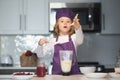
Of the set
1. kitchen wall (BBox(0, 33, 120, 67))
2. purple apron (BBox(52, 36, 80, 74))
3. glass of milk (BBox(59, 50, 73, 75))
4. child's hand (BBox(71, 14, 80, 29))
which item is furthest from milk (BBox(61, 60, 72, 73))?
→ kitchen wall (BBox(0, 33, 120, 67))

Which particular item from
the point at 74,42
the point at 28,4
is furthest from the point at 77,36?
the point at 28,4

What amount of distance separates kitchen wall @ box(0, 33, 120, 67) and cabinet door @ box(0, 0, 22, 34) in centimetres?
30

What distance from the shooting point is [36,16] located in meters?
3.73

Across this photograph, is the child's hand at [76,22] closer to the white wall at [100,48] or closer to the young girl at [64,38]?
the young girl at [64,38]

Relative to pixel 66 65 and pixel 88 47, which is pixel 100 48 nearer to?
pixel 88 47

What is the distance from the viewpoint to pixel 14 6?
373 centimetres

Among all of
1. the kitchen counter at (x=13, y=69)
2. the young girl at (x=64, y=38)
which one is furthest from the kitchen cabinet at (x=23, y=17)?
the young girl at (x=64, y=38)

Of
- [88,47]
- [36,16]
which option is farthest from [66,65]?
[88,47]

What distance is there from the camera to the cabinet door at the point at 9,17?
3717 mm

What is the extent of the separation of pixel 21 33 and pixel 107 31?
1.17 meters

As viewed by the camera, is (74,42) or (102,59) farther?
(102,59)

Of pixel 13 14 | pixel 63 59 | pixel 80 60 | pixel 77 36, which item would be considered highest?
pixel 13 14

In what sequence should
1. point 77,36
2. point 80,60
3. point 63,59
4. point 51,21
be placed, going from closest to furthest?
point 63,59, point 77,36, point 51,21, point 80,60

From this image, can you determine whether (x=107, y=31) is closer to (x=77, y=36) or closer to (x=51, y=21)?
(x=51, y=21)
